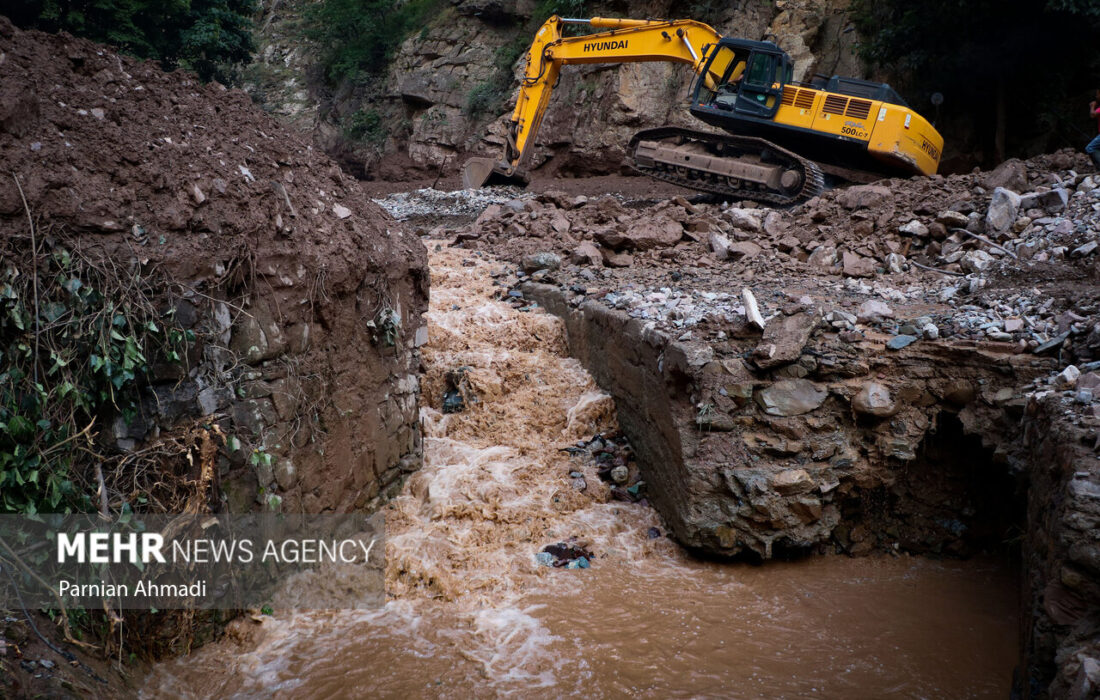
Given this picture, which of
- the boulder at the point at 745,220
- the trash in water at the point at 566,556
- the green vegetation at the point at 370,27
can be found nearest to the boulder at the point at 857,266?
the boulder at the point at 745,220

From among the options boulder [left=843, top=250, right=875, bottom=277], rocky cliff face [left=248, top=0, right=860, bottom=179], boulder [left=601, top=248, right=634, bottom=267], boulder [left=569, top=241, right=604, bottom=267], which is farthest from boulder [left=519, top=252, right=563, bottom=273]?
rocky cliff face [left=248, top=0, right=860, bottom=179]

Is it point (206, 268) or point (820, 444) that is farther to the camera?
point (820, 444)

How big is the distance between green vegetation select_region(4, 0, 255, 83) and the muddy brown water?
35.0 ft

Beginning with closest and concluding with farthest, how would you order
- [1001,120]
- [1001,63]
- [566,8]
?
[1001,63] < [1001,120] < [566,8]

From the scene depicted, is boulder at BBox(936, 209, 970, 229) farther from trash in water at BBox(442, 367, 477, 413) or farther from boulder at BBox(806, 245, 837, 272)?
trash in water at BBox(442, 367, 477, 413)

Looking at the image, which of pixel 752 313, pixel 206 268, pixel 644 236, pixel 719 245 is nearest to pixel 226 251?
pixel 206 268

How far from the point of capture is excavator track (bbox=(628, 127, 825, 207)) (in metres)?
10.8

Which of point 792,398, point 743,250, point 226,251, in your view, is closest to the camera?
point 226,251

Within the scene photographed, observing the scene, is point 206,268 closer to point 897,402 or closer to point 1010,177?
point 897,402

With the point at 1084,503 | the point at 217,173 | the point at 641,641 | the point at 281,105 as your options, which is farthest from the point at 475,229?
the point at 281,105

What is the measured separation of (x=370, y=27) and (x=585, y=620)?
19.7 m

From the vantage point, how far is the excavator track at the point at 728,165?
10.8 meters

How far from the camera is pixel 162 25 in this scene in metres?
13.8

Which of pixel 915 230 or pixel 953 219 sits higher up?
pixel 953 219
